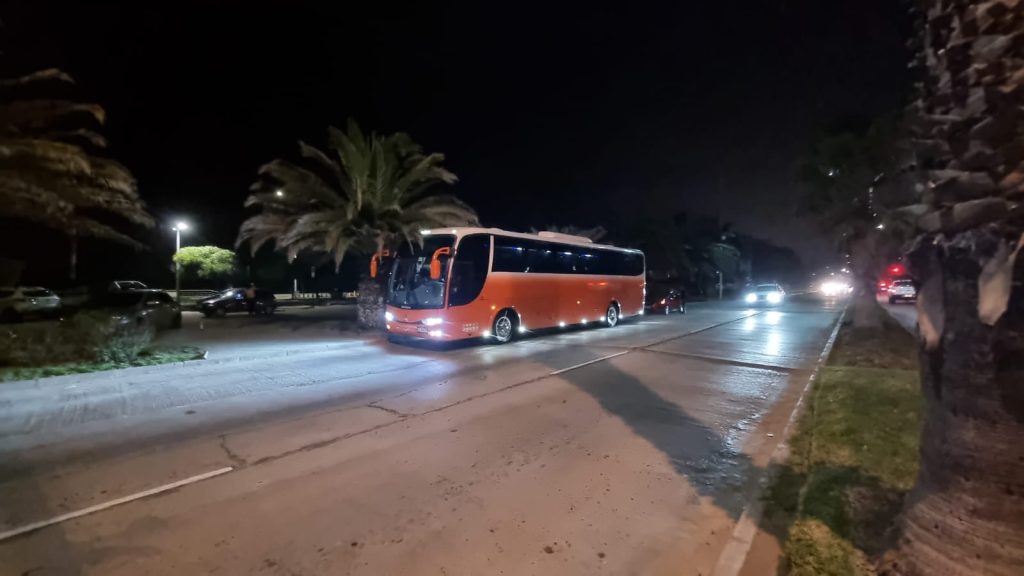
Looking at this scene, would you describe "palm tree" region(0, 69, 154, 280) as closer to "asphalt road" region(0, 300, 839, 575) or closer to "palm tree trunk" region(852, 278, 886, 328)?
"asphalt road" region(0, 300, 839, 575)

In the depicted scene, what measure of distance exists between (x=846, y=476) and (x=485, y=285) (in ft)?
35.2

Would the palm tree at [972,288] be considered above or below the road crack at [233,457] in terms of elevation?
above

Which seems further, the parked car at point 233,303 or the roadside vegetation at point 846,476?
the parked car at point 233,303

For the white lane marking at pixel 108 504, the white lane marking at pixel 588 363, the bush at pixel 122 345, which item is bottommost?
the white lane marking at pixel 108 504

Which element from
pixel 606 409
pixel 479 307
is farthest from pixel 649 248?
pixel 606 409

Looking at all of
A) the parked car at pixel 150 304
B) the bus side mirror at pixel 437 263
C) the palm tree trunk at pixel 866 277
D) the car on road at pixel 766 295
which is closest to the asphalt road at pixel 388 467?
the bus side mirror at pixel 437 263

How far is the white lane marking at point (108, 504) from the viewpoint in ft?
13.9

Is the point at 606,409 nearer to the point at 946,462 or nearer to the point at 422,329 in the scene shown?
→ the point at 946,462

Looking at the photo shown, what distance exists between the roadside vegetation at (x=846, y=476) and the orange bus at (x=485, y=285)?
8.46 metres

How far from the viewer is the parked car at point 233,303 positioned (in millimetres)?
26312

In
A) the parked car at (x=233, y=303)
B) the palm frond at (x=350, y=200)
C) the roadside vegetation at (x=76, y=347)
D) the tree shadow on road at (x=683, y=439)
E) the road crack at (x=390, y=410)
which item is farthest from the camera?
the parked car at (x=233, y=303)

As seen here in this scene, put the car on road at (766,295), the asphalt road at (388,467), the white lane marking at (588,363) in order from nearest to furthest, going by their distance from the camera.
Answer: the asphalt road at (388,467) → the white lane marking at (588,363) → the car on road at (766,295)

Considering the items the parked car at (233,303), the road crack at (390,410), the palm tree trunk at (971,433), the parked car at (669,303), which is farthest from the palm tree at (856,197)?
the parked car at (233,303)

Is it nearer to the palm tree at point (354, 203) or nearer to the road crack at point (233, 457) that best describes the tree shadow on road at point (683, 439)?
the road crack at point (233, 457)
